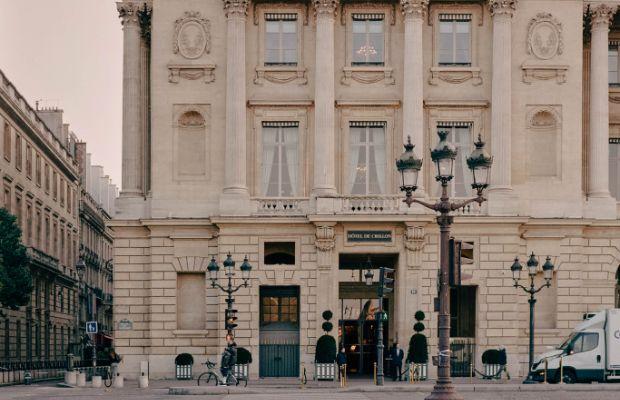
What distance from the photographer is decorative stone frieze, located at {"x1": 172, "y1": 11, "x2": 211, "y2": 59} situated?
62.4m

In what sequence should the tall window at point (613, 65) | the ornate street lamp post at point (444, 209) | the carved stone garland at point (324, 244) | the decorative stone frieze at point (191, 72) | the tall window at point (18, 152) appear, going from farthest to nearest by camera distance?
1. the tall window at point (18, 152)
2. the tall window at point (613, 65)
3. the decorative stone frieze at point (191, 72)
4. the carved stone garland at point (324, 244)
5. the ornate street lamp post at point (444, 209)

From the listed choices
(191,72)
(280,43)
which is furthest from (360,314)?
(191,72)

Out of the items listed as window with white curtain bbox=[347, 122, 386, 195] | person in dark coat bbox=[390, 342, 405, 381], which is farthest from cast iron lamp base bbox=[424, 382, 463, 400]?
window with white curtain bbox=[347, 122, 386, 195]

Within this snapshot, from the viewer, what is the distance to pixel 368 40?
63.0 meters

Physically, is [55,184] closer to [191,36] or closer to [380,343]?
[191,36]

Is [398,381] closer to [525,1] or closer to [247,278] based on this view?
[247,278]

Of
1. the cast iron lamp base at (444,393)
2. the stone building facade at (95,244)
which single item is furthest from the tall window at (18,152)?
the cast iron lamp base at (444,393)

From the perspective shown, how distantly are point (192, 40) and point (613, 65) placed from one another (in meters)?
20.2

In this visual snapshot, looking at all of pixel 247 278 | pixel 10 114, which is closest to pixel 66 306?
pixel 10 114

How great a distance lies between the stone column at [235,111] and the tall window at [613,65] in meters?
17.8

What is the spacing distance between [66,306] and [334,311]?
48989 mm

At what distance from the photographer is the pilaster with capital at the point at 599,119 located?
6262cm

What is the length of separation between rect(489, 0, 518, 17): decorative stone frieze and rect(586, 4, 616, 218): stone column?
408 cm

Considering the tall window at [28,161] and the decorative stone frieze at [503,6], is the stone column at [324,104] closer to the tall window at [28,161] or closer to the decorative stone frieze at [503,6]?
the decorative stone frieze at [503,6]
